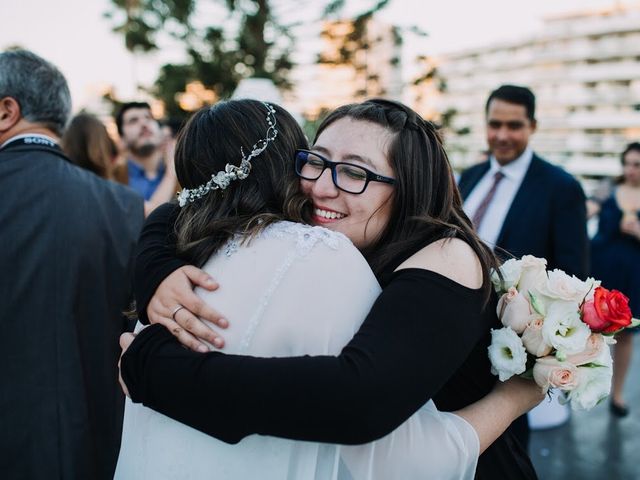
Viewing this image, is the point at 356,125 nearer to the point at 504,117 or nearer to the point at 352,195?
the point at 352,195

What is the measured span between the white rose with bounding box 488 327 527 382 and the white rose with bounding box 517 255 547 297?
15 centimetres

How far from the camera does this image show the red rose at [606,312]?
1448mm

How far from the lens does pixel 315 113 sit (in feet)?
31.2

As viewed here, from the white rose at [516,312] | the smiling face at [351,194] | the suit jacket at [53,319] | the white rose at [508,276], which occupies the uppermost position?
the smiling face at [351,194]

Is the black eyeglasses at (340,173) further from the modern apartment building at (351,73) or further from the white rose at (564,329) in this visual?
the modern apartment building at (351,73)

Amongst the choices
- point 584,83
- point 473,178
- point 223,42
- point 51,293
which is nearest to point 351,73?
point 223,42

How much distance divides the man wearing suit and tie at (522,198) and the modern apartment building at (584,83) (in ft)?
231

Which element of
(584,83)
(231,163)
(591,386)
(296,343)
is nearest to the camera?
(296,343)

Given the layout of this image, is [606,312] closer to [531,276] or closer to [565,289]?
[565,289]

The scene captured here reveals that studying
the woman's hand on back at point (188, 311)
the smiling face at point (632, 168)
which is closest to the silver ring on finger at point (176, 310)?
the woman's hand on back at point (188, 311)

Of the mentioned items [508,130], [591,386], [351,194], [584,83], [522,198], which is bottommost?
[591,386]

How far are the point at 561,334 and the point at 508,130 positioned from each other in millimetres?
2682

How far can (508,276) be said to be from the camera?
1645 mm

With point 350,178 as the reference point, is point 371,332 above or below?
below
